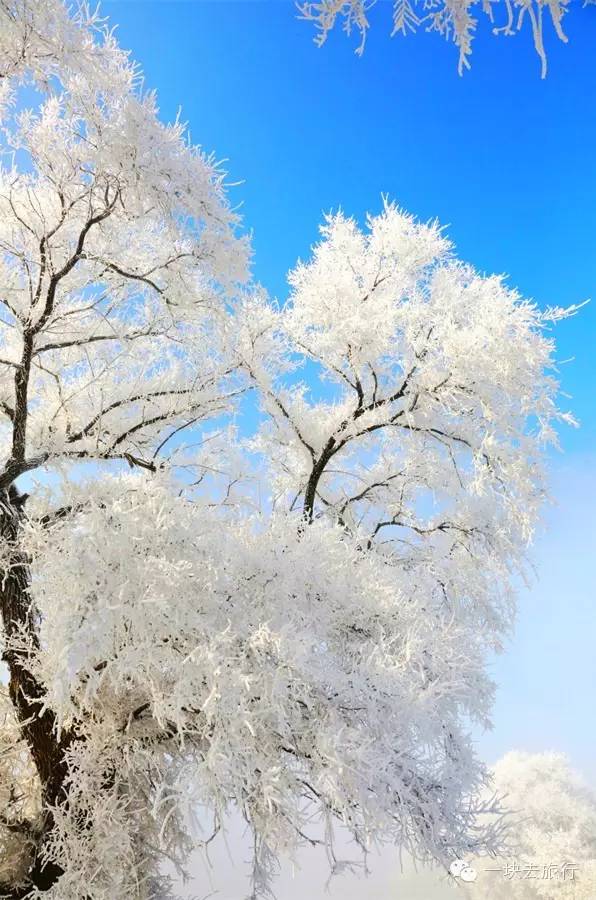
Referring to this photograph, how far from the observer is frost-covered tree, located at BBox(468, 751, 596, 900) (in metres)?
15.7

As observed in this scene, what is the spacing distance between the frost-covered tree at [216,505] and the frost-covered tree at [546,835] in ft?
25.2

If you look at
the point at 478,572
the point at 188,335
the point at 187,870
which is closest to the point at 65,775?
the point at 187,870

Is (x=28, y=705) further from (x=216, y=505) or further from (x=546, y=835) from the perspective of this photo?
(x=546, y=835)

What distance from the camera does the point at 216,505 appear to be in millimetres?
7891

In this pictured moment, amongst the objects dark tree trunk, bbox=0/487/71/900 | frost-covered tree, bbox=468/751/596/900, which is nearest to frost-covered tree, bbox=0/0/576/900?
dark tree trunk, bbox=0/487/71/900

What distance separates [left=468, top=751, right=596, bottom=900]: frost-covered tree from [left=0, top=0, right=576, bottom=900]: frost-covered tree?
25.2ft

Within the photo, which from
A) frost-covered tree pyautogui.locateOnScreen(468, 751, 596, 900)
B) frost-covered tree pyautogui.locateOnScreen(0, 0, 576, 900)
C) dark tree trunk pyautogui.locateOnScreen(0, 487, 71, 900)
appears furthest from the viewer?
frost-covered tree pyautogui.locateOnScreen(468, 751, 596, 900)

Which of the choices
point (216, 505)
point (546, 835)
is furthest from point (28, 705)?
point (546, 835)

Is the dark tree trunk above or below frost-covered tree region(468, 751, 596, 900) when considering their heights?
below

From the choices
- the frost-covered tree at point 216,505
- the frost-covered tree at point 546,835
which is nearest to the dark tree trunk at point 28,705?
the frost-covered tree at point 216,505

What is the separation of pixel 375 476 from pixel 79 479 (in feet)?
15.8

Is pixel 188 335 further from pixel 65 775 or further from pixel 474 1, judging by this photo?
pixel 474 1

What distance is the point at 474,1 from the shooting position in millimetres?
2844

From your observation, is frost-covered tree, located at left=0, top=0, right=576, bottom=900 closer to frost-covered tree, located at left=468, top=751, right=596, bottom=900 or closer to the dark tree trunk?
the dark tree trunk
